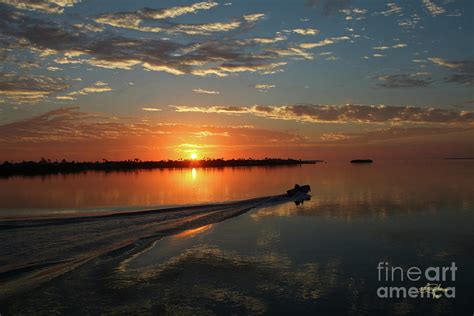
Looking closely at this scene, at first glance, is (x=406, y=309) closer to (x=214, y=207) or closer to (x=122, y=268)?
(x=122, y=268)

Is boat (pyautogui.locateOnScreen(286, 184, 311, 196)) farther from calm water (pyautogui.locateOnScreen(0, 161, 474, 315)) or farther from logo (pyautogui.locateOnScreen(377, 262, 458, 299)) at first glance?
logo (pyautogui.locateOnScreen(377, 262, 458, 299))

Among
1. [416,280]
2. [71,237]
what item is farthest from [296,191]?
[416,280]

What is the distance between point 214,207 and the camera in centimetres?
2731

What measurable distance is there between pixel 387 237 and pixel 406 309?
851 centimetres

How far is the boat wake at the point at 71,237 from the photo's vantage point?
11703 mm

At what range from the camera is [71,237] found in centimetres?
1608

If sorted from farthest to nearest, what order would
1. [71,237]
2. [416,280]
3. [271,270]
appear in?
[71,237], [271,270], [416,280]

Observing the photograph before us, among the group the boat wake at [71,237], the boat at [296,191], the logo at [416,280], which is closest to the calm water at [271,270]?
the logo at [416,280]

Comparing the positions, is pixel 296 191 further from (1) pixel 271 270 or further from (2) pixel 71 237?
(1) pixel 271 270

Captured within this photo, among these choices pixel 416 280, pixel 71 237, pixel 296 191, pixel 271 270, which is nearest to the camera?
pixel 416 280

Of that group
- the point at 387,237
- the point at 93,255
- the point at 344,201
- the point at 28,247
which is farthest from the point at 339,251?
the point at 344,201

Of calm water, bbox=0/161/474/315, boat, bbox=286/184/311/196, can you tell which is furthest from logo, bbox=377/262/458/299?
boat, bbox=286/184/311/196

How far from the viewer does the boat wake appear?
38.4ft

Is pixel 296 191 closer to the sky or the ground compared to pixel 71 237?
closer to the sky
